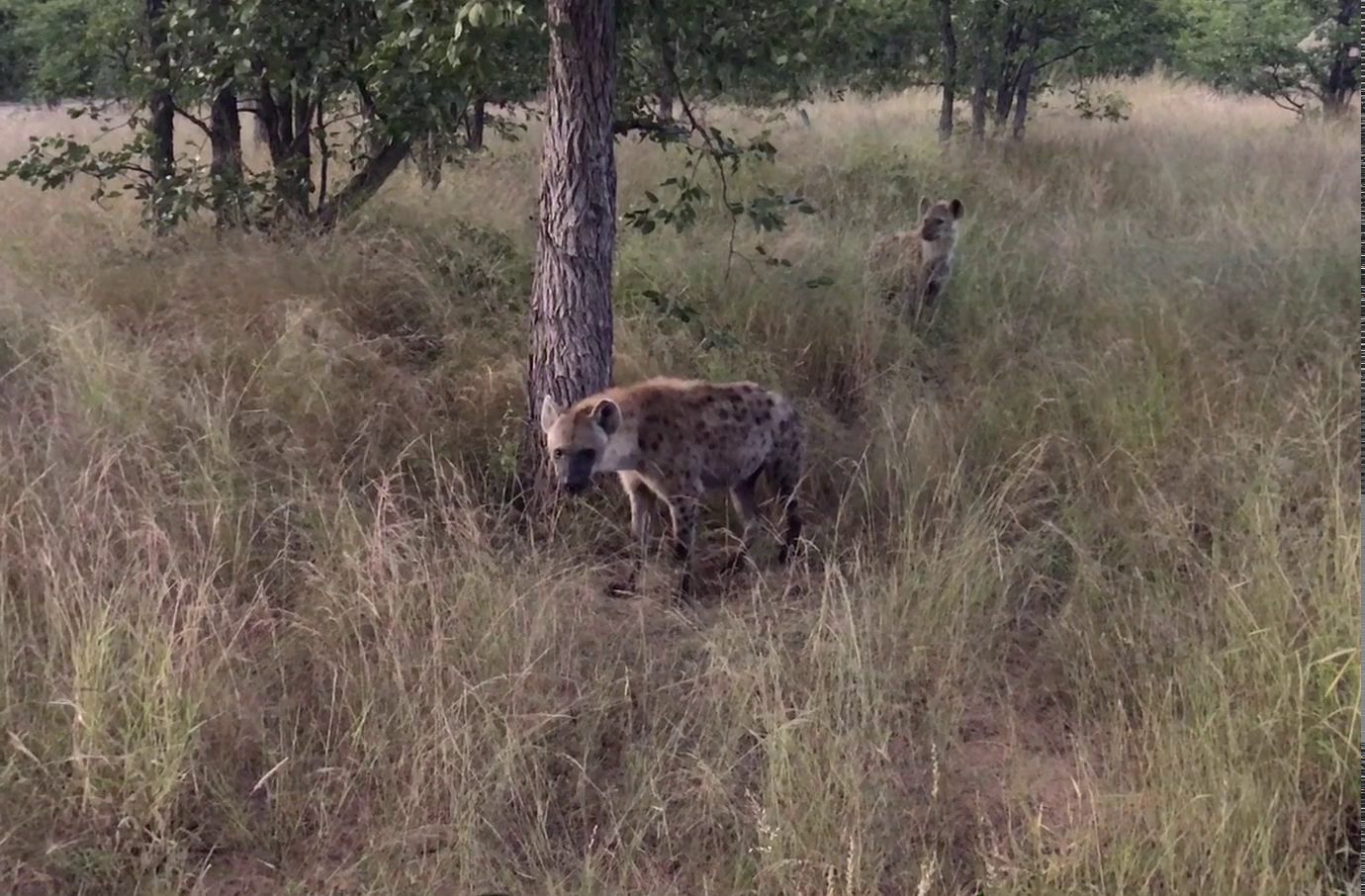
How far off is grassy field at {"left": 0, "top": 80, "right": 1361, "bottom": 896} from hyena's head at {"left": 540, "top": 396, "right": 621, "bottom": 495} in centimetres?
26

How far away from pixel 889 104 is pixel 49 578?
1490cm

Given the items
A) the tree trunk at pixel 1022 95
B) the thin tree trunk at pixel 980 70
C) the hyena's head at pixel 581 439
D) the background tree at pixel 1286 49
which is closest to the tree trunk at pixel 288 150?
the hyena's head at pixel 581 439

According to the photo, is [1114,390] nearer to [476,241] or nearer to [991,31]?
[476,241]

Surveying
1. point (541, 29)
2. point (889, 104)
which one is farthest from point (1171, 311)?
point (889, 104)

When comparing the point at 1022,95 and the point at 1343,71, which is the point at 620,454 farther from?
the point at 1343,71

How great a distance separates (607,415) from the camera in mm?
4949

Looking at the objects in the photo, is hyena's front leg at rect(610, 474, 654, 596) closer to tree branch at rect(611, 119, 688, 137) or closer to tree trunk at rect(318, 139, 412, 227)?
tree branch at rect(611, 119, 688, 137)

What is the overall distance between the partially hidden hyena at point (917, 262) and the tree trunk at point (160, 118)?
399 cm

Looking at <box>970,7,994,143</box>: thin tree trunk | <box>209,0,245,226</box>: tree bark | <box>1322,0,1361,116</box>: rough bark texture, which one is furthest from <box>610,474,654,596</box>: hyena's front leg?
<box>1322,0,1361,116</box>: rough bark texture

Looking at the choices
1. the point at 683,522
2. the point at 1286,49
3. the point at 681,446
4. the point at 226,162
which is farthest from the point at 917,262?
the point at 1286,49

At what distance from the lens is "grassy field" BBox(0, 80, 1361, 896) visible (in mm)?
3252

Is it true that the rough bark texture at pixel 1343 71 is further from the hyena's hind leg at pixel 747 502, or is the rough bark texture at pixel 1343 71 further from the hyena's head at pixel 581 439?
the hyena's head at pixel 581 439

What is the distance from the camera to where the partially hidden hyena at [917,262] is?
7.56m

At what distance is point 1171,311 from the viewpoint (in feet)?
21.4
